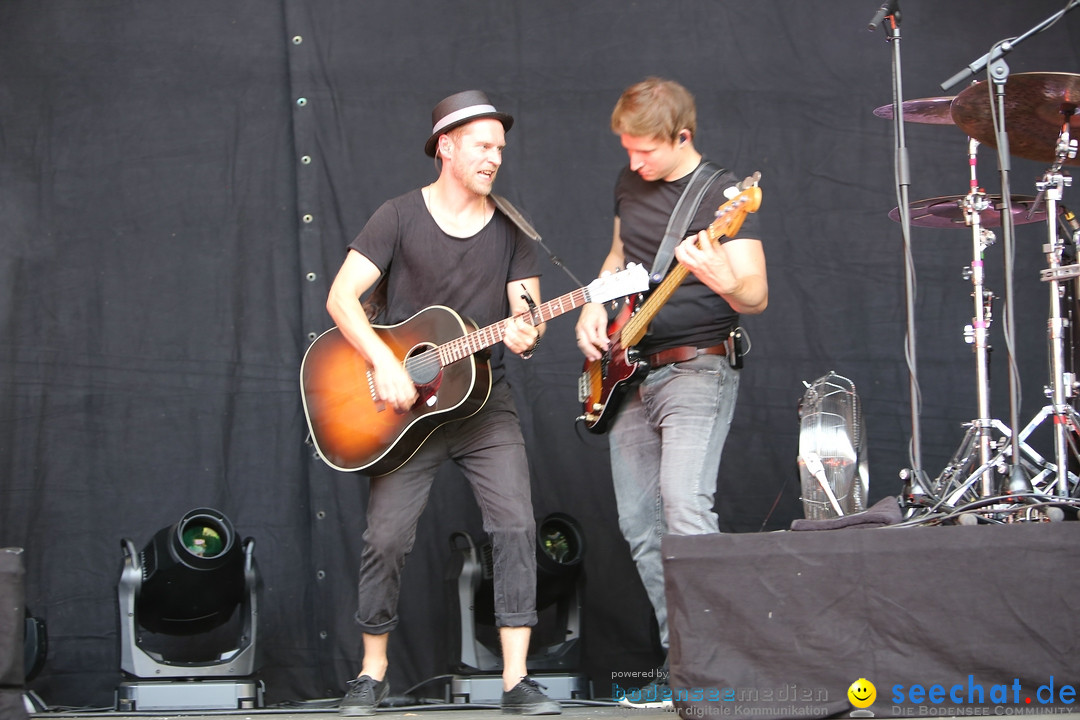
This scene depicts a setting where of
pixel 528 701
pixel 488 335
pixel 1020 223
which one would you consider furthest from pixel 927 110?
pixel 528 701

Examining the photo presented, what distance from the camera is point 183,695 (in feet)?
11.8

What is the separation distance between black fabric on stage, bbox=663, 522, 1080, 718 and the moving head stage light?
1.72 metres

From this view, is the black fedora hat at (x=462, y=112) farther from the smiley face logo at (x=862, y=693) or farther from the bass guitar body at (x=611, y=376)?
the smiley face logo at (x=862, y=693)

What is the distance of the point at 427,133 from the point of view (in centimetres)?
443

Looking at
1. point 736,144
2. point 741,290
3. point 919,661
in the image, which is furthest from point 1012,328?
point 736,144

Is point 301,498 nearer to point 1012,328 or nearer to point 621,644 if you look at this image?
point 621,644

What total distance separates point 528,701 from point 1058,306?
2160mm

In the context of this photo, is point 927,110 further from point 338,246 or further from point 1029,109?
point 338,246

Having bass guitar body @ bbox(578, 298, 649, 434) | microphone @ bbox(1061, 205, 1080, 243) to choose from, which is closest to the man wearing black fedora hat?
bass guitar body @ bbox(578, 298, 649, 434)

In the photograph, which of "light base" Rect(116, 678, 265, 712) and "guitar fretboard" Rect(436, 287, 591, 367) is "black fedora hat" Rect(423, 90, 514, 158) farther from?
"light base" Rect(116, 678, 265, 712)

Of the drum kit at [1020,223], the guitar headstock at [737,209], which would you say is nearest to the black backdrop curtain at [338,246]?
the drum kit at [1020,223]

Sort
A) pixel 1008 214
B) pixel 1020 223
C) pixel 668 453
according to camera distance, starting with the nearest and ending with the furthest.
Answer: pixel 1008 214 → pixel 668 453 → pixel 1020 223

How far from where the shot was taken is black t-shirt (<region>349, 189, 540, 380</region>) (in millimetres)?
3541

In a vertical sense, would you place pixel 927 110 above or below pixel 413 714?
above
